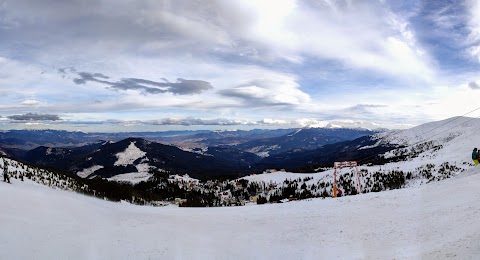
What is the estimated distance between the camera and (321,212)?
3275cm

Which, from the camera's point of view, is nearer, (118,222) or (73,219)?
(73,219)

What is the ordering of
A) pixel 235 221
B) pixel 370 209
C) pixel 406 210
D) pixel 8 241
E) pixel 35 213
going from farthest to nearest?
1. pixel 235 221
2. pixel 370 209
3. pixel 406 210
4. pixel 35 213
5. pixel 8 241

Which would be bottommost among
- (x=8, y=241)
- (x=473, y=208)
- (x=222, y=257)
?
(x=222, y=257)

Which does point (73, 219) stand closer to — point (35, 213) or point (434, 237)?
point (35, 213)

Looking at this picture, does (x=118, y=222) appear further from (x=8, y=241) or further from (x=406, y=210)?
(x=406, y=210)

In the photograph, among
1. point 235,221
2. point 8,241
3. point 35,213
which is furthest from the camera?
point 235,221

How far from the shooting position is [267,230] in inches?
1170

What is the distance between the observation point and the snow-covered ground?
66.7ft

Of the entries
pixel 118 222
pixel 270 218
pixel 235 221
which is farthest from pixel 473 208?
pixel 118 222

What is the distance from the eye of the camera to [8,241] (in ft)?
65.1

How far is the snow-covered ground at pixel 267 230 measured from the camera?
66.7 ft

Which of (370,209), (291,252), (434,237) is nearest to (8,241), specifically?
(291,252)

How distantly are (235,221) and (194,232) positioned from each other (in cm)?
574

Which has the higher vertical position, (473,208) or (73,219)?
(473,208)
